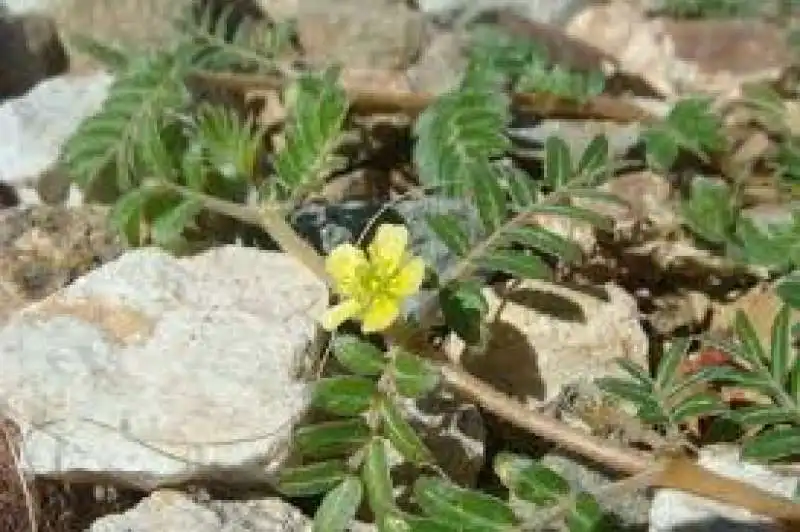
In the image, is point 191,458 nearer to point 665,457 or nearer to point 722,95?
point 665,457

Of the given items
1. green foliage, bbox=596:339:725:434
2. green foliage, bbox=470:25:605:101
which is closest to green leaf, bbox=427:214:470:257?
green foliage, bbox=596:339:725:434

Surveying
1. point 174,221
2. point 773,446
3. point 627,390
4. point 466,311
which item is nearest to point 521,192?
point 466,311

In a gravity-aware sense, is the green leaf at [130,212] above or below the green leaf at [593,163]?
below

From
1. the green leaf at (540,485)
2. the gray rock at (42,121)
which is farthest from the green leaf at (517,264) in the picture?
the gray rock at (42,121)

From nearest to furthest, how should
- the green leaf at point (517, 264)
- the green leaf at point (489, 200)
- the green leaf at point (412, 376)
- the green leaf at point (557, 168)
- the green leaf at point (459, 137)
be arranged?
the green leaf at point (412, 376), the green leaf at point (517, 264), the green leaf at point (489, 200), the green leaf at point (557, 168), the green leaf at point (459, 137)

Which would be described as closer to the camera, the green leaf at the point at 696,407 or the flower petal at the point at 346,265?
the green leaf at the point at 696,407

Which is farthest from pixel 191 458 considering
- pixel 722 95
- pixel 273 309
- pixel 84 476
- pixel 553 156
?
pixel 722 95

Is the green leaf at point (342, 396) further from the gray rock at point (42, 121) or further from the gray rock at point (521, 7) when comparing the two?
the gray rock at point (521, 7)

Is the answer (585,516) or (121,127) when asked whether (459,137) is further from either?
(585,516)
